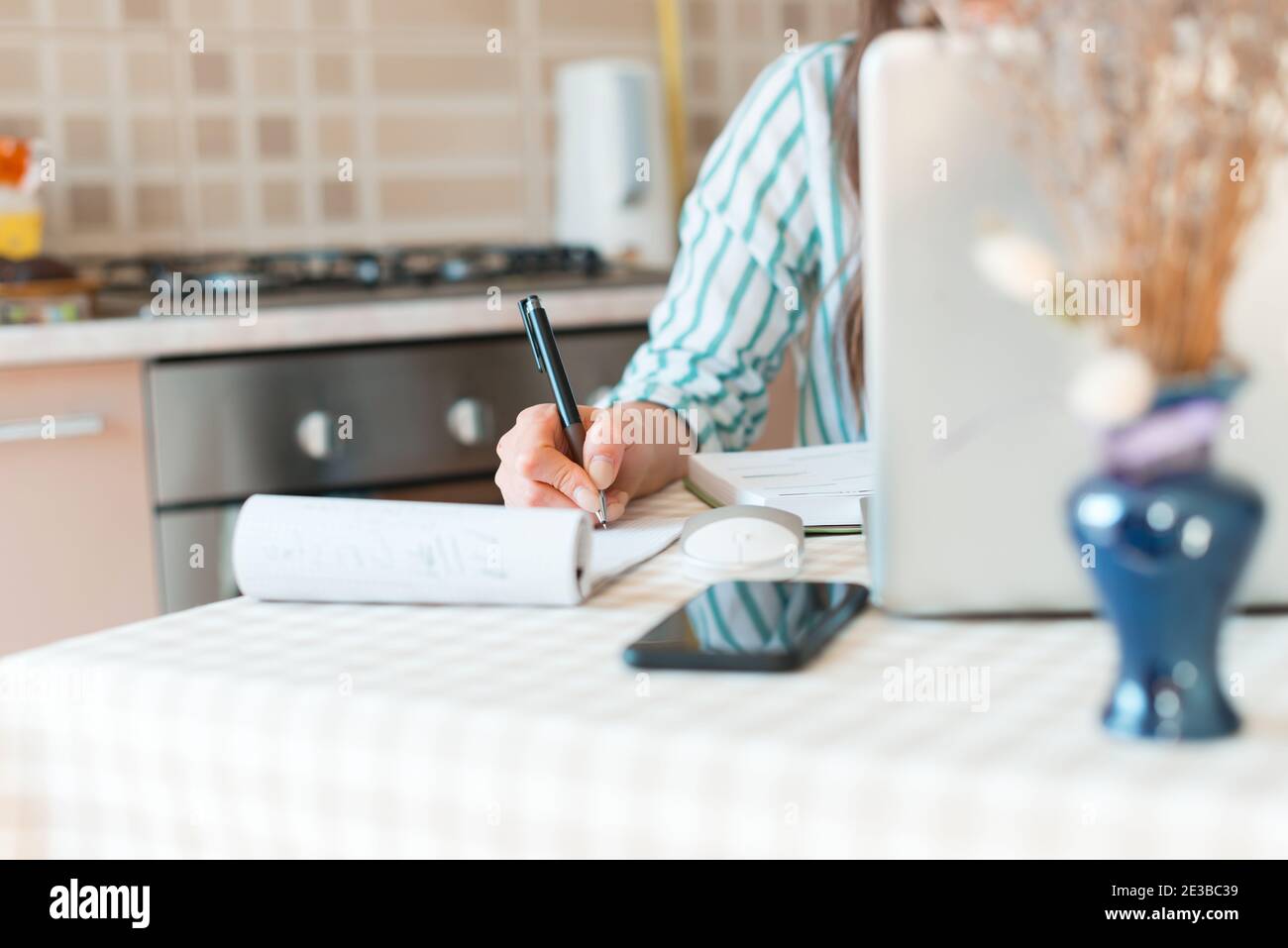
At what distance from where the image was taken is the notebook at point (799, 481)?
0.93 metres

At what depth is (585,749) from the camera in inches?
22.3

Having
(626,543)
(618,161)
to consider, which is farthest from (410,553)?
(618,161)

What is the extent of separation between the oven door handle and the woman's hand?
0.85 meters

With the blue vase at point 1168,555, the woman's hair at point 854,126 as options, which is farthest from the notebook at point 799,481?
the blue vase at point 1168,555

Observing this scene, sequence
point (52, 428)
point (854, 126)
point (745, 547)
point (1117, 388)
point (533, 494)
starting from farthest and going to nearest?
point (52, 428), point (854, 126), point (533, 494), point (745, 547), point (1117, 388)

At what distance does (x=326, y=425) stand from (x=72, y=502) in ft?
1.00

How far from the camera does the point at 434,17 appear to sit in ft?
7.79

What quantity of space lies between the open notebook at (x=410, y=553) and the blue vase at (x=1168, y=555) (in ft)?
0.96

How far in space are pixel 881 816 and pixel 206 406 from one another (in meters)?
1.41

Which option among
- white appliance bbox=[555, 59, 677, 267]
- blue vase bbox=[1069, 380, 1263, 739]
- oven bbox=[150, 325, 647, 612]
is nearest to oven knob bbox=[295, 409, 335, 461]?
oven bbox=[150, 325, 647, 612]

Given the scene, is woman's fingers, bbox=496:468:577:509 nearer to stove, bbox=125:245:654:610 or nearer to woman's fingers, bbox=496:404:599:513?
woman's fingers, bbox=496:404:599:513

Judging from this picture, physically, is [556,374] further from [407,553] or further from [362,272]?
[362,272]

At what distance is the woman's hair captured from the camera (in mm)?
1324
